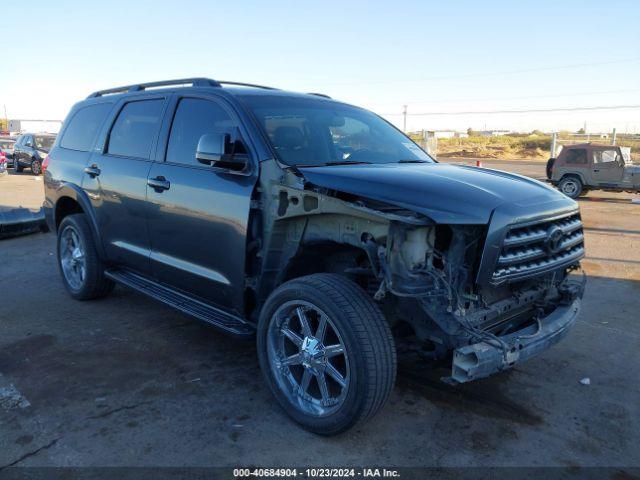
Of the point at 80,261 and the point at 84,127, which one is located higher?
the point at 84,127

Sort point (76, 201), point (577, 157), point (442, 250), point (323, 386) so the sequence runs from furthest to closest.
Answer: point (577, 157), point (76, 201), point (323, 386), point (442, 250)

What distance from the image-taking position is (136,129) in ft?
15.6

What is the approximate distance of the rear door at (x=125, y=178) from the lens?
4531mm

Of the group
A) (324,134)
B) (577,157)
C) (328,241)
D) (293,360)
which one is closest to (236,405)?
(293,360)

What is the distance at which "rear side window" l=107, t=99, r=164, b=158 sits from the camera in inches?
179

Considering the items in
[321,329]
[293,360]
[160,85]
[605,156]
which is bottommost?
[293,360]

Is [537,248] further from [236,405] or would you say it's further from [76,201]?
[76,201]

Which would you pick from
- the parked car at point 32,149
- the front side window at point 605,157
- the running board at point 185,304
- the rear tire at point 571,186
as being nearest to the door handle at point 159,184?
the running board at point 185,304

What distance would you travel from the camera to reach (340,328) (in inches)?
117

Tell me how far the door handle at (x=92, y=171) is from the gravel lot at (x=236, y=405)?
135cm

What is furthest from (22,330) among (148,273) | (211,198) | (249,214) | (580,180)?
(580,180)

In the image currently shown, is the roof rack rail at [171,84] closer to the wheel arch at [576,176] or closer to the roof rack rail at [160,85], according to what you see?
the roof rack rail at [160,85]

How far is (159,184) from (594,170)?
1538 cm

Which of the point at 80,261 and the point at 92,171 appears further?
the point at 80,261
